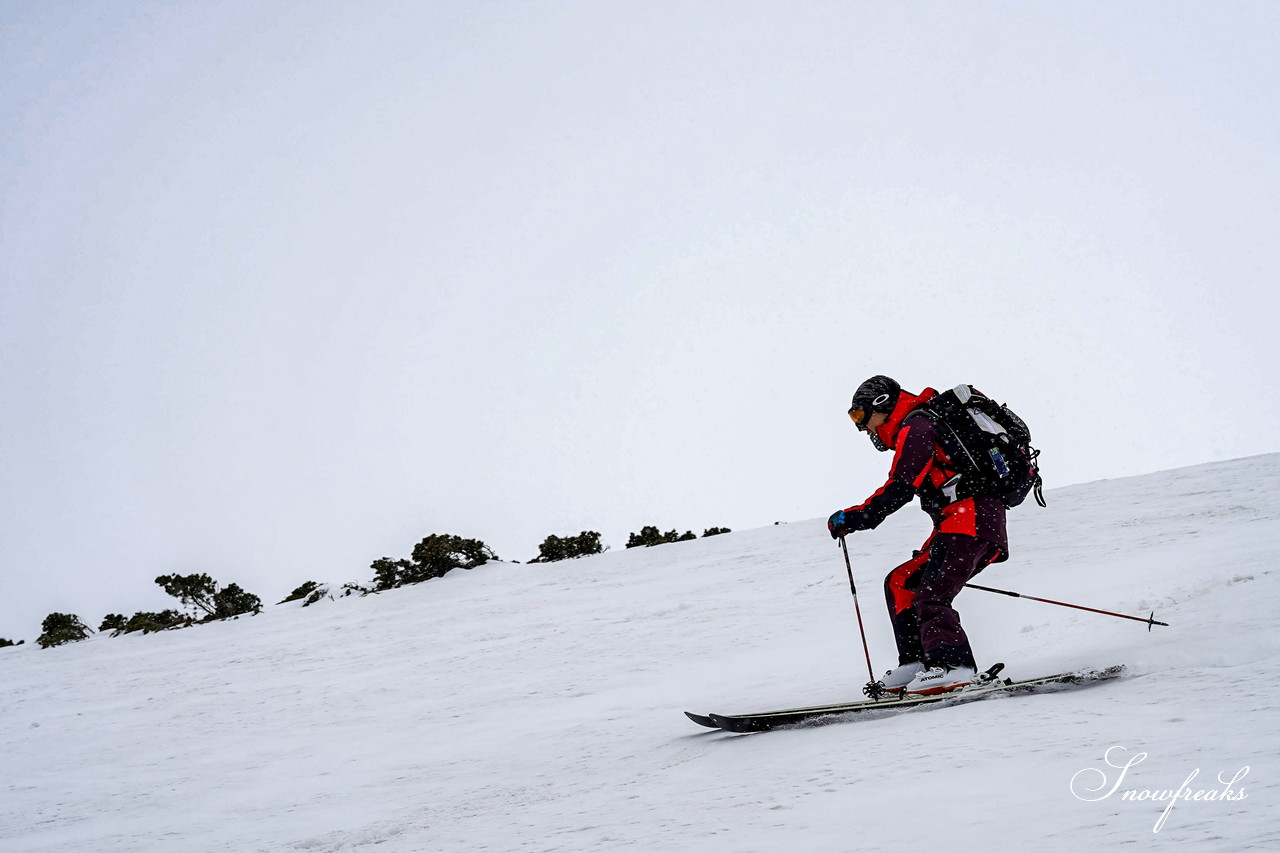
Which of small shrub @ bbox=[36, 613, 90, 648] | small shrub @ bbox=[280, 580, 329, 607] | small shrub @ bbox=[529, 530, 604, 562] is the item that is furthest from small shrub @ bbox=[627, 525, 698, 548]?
small shrub @ bbox=[36, 613, 90, 648]

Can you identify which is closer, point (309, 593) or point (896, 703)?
point (896, 703)

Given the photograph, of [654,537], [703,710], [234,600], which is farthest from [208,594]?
[703,710]

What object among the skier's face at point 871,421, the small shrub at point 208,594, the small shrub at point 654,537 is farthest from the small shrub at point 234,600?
the skier's face at point 871,421

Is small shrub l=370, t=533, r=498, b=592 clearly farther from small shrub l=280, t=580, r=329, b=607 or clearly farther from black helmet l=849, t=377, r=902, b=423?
black helmet l=849, t=377, r=902, b=423

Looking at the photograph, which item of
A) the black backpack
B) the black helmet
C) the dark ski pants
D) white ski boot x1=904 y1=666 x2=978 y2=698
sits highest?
the black helmet

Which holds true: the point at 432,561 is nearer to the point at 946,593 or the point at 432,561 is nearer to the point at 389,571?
the point at 389,571

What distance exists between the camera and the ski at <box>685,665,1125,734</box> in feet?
14.8

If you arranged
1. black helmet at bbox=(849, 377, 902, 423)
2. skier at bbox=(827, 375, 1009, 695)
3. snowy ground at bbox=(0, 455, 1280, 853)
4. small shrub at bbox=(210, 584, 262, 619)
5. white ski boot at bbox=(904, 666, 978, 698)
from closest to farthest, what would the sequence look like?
snowy ground at bbox=(0, 455, 1280, 853), white ski boot at bbox=(904, 666, 978, 698), skier at bbox=(827, 375, 1009, 695), black helmet at bbox=(849, 377, 902, 423), small shrub at bbox=(210, 584, 262, 619)

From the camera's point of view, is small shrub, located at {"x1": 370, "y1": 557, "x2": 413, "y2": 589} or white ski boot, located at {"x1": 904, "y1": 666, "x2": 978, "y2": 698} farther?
small shrub, located at {"x1": 370, "y1": 557, "x2": 413, "y2": 589}

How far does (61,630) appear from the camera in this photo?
19406mm

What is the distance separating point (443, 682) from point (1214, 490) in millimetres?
10113

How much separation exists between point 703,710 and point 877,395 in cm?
239

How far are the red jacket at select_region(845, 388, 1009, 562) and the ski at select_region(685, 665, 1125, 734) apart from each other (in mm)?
820

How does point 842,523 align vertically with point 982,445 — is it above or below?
below
